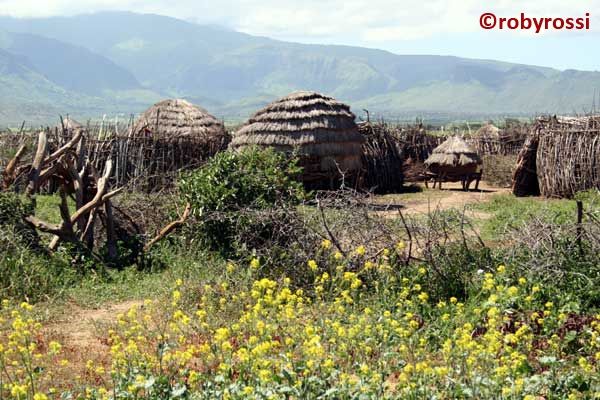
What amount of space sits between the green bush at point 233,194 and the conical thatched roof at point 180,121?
32.6ft

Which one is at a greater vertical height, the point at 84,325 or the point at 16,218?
the point at 16,218

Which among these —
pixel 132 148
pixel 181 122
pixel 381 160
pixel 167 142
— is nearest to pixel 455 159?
pixel 381 160

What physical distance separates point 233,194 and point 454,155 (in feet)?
40.3

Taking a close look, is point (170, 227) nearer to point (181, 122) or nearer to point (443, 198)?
point (443, 198)

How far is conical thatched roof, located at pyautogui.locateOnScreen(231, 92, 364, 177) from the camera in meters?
18.2

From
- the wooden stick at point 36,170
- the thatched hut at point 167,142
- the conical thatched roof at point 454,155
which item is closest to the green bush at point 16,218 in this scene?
the wooden stick at point 36,170

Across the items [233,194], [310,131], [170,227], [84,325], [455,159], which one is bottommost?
A: [84,325]

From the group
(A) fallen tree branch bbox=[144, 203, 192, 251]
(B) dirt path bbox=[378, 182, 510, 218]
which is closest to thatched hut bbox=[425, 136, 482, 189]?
(B) dirt path bbox=[378, 182, 510, 218]

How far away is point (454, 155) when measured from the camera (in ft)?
69.4

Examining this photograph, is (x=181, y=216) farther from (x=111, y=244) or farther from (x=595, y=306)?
(x=595, y=306)

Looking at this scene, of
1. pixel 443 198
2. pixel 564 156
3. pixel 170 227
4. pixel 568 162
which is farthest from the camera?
pixel 443 198

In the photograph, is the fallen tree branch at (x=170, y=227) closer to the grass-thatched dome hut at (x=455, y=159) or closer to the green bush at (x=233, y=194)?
the green bush at (x=233, y=194)

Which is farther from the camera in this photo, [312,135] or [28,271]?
[312,135]

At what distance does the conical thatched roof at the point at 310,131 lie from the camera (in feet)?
59.9
